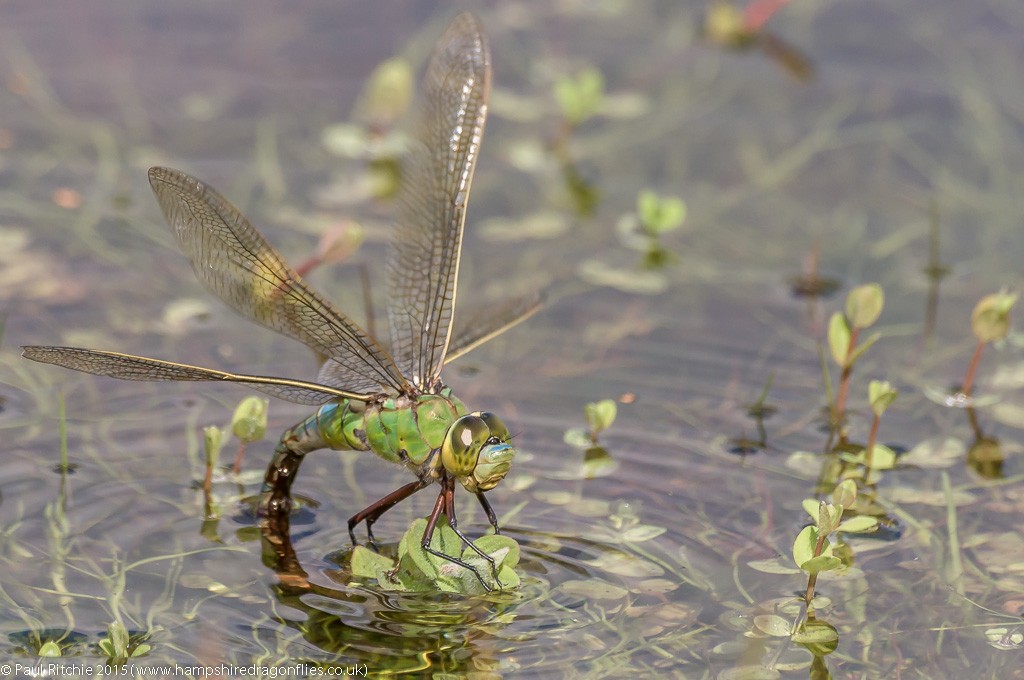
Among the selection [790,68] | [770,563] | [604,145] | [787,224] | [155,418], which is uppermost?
[790,68]

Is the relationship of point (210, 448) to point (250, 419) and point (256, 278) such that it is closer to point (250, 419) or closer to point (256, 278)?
point (250, 419)

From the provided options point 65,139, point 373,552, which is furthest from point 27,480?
point 65,139

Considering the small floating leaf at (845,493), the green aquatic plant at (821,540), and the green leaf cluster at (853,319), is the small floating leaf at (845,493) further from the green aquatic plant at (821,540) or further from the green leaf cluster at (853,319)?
the green leaf cluster at (853,319)

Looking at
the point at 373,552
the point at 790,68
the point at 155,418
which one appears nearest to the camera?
the point at 373,552

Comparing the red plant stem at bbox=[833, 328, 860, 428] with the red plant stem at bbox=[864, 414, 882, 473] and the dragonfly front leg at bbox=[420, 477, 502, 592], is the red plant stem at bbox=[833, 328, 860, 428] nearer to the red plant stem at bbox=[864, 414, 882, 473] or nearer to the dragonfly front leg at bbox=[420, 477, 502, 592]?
the red plant stem at bbox=[864, 414, 882, 473]

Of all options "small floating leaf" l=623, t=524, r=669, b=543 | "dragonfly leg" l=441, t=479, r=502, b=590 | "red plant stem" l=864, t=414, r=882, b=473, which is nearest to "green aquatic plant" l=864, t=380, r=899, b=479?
"red plant stem" l=864, t=414, r=882, b=473

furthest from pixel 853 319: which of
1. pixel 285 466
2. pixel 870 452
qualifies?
pixel 285 466

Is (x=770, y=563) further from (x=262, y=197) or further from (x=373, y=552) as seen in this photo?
(x=262, y=197)

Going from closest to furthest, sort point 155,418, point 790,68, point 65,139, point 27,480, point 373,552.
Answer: point 373,552
point 27,480
point 155,418
point 65,139
point 790,68
